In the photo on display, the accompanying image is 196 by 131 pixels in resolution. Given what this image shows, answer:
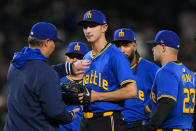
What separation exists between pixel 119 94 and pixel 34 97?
1.02 meters

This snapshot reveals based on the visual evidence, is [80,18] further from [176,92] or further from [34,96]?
[34,96]

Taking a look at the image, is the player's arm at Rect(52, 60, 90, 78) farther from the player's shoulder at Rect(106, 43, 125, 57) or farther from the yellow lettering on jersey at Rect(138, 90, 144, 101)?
the yellow lettering on jersey at Rect(138, 90, 144, 101)

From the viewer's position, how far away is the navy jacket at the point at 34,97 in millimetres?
3594

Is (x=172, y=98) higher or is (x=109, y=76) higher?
(x=109, y=76)

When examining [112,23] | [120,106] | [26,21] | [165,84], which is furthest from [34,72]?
[26,21]

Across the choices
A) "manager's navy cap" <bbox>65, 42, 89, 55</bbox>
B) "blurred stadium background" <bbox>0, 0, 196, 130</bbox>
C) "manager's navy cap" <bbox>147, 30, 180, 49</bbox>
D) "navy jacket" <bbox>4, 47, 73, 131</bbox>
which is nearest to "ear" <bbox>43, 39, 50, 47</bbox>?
"navy jacket" <bbox>4, 47, 73, 131</bbox>

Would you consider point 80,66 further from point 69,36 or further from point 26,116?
point 69,36

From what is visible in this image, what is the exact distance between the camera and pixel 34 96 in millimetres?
3635

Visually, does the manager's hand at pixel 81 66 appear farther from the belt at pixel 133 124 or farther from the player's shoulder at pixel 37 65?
the belt at pixel 133 124

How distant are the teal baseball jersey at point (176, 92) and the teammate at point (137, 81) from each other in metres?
0.93

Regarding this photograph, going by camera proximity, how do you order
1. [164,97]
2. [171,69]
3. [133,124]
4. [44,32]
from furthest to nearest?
[133,124]
[171,69]
[164,97]
[44,32]

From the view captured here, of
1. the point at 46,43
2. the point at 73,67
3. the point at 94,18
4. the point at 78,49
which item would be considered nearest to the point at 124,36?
the point at 78,49

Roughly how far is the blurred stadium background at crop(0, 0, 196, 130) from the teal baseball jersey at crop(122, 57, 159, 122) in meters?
5.11

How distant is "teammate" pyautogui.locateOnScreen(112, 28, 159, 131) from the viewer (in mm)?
5508
